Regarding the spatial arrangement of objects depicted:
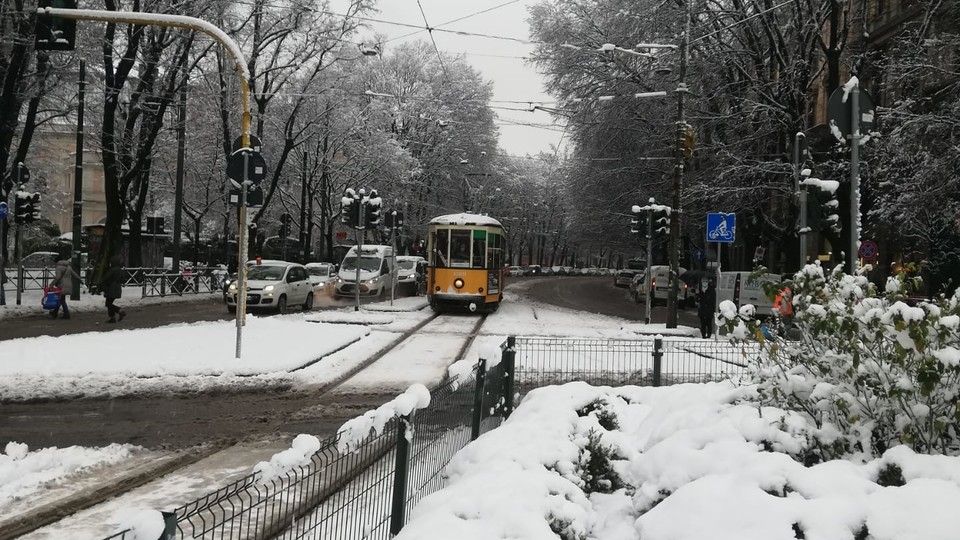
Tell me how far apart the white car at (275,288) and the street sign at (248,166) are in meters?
10.7

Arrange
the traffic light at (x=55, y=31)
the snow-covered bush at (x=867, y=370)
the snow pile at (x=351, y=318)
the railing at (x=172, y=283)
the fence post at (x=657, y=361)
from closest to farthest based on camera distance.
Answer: the snow-covered bush at (x=867, y=370) → the fence post at (x=657, y=361) → the traffic light at (x=55, y=31) → the snow pile at (x=351, y=318) → the railing at (x=172, y=283)

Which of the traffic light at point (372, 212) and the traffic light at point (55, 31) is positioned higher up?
the traffic light at point (55, 31)

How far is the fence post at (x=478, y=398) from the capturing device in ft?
20.0

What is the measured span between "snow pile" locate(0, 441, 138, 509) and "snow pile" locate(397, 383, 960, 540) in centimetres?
342

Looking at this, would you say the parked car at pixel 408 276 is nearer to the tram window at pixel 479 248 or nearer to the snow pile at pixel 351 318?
the tram window at pixel 479 248

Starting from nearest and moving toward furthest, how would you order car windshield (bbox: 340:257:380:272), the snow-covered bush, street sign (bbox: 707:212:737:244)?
the snow-covered bush < street sign (bbox: 707:212:737:244) < car windshield (bbox: 340:257:380:272)

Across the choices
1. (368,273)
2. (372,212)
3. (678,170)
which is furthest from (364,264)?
(678,170)

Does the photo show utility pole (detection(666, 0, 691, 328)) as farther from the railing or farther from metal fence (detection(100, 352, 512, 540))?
the railing

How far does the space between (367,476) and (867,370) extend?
3028mm

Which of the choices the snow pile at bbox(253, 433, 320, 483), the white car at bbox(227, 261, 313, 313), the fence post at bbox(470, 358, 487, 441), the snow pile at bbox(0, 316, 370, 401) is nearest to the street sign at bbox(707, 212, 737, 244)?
the snow pile at bbox(0, 316, 370, 401)

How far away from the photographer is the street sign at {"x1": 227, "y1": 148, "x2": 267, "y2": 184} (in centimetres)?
1285

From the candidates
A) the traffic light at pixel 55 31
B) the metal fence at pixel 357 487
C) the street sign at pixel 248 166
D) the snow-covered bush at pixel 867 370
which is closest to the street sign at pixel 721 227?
the street sign at pixel 248 166

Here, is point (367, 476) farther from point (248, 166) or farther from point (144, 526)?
point (248, 166)

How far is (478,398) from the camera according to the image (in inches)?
241
